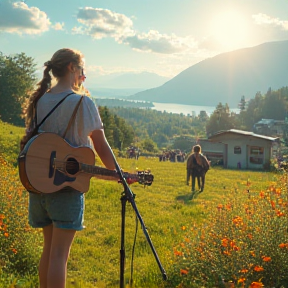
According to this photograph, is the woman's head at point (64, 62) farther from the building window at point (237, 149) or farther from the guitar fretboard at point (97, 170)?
the building window at point (237, 149)

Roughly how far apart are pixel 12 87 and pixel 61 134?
61584 mm

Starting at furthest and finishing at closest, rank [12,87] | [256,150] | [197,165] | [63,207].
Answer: [12,87] < [256,150] < [197,165] < [63,207]

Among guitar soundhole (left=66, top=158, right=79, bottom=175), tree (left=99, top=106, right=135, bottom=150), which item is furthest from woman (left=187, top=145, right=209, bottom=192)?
tree (left=99, top=106, right=135, bottom=150)

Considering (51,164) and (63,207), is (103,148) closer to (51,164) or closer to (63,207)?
(51,164)

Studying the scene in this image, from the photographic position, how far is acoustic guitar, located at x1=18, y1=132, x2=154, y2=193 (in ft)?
9.29

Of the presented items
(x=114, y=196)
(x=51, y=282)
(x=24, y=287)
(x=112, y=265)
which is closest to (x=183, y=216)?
(x=114, y=196)

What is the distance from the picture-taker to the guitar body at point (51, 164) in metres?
2.83

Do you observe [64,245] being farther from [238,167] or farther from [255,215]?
[238,167]

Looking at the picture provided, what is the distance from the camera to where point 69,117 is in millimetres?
2971

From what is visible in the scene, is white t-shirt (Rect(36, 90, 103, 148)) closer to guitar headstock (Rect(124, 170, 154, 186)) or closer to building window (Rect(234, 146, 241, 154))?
guitar headstock (Rect(124, 170, 154, 186))

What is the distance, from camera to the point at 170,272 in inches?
210

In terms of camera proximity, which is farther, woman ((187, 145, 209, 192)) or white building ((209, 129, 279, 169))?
white building ((209, 129, 279, 169))

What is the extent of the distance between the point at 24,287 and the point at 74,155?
256 cm

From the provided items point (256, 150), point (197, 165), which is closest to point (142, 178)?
point (197, 165)
